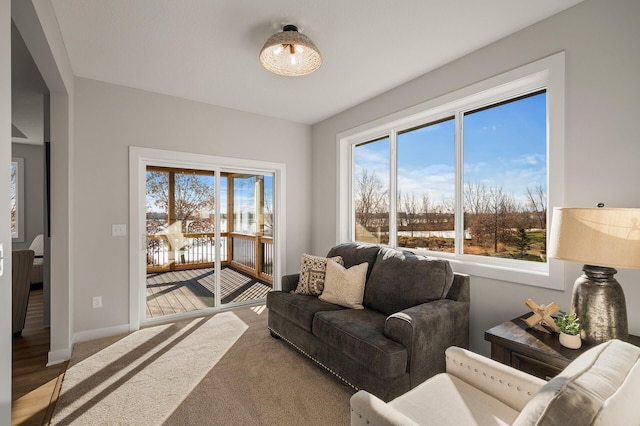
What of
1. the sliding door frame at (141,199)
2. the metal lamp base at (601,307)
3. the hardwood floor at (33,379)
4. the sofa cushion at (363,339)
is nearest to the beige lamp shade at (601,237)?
the metal lamp base at (601,307)

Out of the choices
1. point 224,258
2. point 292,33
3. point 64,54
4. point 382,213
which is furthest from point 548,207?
point 64,54

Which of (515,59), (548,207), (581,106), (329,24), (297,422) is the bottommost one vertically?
(297,422)

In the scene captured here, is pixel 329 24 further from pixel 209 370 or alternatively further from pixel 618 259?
pixel 209 370

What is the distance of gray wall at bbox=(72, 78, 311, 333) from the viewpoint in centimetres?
315

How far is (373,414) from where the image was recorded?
1.16 meters

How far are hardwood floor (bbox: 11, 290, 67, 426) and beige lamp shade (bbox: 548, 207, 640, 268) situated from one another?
324 centimetres

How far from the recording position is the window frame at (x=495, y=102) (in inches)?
85.4

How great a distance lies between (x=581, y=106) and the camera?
6.80 feet

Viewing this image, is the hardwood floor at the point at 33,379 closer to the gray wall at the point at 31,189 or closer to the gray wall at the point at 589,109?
the gray wall at the point at 31,189

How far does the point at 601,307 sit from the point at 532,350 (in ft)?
1.36

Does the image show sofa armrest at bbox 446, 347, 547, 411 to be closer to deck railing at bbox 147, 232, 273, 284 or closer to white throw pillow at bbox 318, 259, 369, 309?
white throw pillow at bbox 318, 259, 369, 309

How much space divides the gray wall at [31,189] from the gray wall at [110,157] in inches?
148

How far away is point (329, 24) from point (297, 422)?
2743 mm

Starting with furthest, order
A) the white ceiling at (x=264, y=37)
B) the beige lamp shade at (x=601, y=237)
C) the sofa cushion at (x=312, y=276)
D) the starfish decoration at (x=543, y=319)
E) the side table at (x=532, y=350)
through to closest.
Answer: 1. the sofa cushion at (x=312, y=276)
2. the white ceiling at (x=264, y=37)
3. the starfish decoration at (x=543, y=319)
4. the side table at (x=532, y=350)
5. the beige lamp shade at (x=601, y=237)
